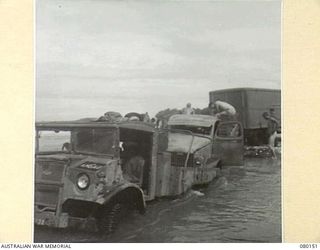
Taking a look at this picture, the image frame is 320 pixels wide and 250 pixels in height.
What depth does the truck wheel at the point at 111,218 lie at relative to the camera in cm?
147

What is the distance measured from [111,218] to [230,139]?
0.40m

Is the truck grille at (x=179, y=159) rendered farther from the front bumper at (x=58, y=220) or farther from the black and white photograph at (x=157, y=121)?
the front bumper at (x=58, y=220)

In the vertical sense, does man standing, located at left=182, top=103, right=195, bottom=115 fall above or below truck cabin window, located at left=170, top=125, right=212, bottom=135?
above

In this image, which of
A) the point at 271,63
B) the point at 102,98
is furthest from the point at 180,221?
the point at 271,63

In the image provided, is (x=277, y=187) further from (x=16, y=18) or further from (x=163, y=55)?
(x=16, y=18)

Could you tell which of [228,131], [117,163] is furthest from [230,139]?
[117,163]

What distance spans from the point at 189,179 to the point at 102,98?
1.09 ft

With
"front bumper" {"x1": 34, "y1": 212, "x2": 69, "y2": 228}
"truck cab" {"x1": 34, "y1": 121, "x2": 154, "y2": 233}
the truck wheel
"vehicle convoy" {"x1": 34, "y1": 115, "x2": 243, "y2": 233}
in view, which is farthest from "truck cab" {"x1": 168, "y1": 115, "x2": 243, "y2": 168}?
"front bumper" {"x1": 34, "y1": 212, "x2": 69, "y2": 228}

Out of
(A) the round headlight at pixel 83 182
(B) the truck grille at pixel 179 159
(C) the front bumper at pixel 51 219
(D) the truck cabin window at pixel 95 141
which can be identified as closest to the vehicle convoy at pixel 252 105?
(B) the truck grille at pixel 179 159

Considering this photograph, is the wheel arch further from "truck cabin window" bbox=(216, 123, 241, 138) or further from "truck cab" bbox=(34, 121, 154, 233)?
"truck cabin window" bbox=(216, 123, 241, 138)

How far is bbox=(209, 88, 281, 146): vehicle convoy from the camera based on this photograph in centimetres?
149

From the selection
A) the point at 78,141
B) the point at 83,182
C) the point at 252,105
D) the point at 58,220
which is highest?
the point at 252,105

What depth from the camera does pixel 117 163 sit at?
1490mm

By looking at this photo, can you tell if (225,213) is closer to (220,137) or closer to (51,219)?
(220,137)
